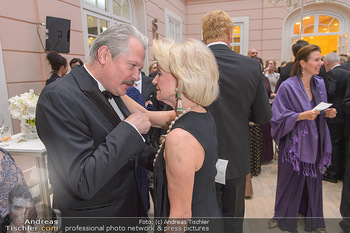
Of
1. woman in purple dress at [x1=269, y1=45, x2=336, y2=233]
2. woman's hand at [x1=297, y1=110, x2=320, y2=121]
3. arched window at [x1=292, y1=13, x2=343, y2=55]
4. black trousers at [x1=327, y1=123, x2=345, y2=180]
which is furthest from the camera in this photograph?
arched window at [x1=292, y1=13, x2=343, y2=55]

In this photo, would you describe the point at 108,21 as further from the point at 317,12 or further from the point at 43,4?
the point at 317,12

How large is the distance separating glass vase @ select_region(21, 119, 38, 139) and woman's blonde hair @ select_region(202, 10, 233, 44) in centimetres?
187

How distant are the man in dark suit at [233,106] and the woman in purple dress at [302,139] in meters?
0.56

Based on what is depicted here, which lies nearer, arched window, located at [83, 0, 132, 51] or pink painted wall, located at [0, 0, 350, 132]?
pink painted wall, located at [0, 0, 350, 132]

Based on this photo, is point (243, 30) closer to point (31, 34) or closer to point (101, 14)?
point (101, 14)

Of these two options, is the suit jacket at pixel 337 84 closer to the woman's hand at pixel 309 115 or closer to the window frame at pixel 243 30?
the woman's hand at pixel 309 115

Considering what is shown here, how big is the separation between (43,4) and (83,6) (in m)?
1.07

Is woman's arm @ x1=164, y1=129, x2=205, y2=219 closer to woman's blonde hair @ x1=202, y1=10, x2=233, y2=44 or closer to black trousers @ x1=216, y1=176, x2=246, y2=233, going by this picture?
black trousers @ x1=216, y1=176, x2=246, y2=233

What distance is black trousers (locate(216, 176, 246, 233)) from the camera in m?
1.86

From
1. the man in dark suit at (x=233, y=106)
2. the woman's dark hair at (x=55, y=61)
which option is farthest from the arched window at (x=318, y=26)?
the man in dark suit at (x=233, y=106)

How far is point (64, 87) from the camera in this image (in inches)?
39.4

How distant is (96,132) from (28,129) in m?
1.80

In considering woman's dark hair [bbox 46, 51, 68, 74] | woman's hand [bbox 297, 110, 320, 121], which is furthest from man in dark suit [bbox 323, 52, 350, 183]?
woman's dark hair [bbox 46, 51, 68, 74]

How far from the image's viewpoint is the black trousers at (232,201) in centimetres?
186
